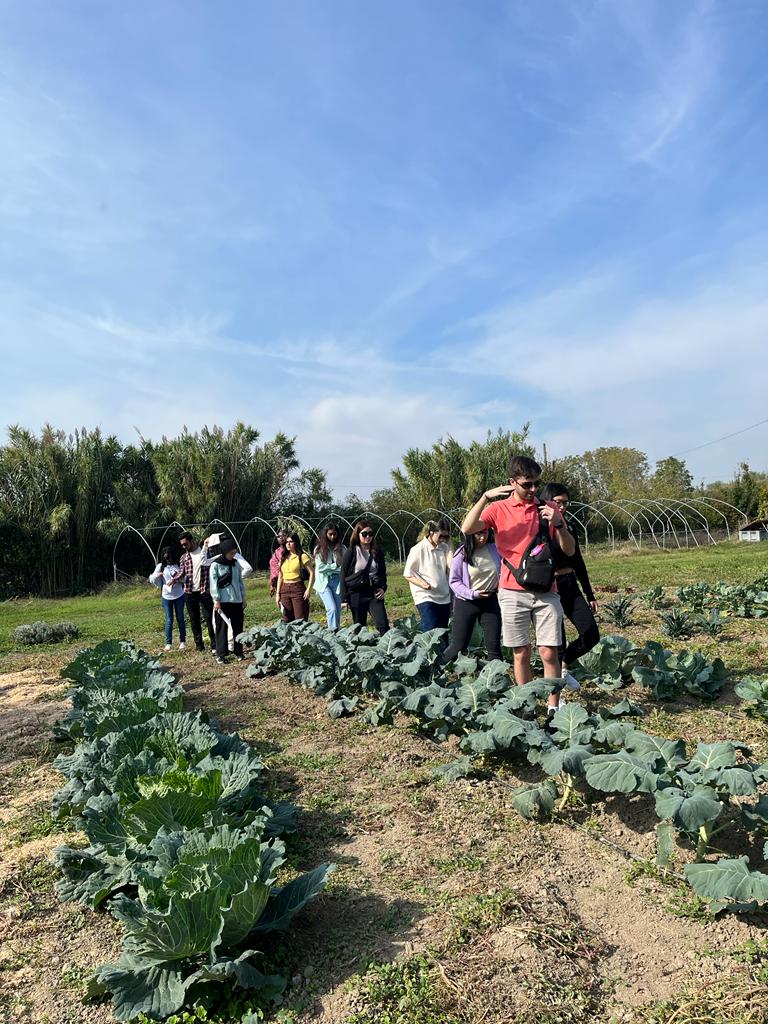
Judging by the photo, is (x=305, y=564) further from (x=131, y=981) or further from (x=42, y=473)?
(x=42, y=473)

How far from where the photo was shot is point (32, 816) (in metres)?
4.08

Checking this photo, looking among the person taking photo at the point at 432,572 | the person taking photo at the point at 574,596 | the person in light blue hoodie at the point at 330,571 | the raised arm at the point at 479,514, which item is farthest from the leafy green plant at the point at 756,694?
the person in light blue hoodie at the point at 330,571

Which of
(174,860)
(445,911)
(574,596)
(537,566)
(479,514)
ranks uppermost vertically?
(479,514)

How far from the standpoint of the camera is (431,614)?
21.7 feet

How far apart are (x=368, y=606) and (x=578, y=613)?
9.83 feet

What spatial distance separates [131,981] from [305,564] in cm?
631

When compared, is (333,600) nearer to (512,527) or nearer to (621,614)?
(621,614)

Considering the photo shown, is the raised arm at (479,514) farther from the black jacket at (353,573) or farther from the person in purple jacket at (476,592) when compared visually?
the black jacket at (353,573)

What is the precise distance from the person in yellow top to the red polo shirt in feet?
13.5

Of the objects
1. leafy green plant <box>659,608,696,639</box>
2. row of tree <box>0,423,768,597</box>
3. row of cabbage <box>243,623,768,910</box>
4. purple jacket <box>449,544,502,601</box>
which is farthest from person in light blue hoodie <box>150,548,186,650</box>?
row of tree <box>0,423,768,597</box>

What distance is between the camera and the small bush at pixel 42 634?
12.2 metres

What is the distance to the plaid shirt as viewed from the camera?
899 centimetres

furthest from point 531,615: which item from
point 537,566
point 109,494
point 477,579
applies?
point 109,494

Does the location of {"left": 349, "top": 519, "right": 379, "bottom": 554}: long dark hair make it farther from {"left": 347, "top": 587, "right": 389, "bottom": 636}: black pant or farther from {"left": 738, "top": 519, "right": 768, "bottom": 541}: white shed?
{"left": 738, "top": 519, "right": 768, "bottom": 541}: white shed
